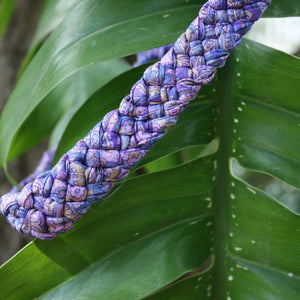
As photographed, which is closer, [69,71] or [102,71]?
[69,71]

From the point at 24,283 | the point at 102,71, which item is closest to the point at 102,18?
the point at 24,283

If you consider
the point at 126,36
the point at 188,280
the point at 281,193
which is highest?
the point at 126,36

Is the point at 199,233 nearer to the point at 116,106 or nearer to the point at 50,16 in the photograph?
the point at 116,106

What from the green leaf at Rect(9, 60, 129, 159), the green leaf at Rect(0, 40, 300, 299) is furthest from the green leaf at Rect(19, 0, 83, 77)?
the green leaf at Rect(0, 40, 300, 299)

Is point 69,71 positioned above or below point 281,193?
above

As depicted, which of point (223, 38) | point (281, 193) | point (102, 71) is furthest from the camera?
point (281, 193)

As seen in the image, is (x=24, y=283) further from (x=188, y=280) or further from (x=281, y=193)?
(x=281, y=193)

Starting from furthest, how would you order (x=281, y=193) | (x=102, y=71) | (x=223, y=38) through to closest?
(x=281, y=193) → (x=102, y=71) → (x=223, y=38)

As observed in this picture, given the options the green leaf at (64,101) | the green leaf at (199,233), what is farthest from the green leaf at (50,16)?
the green leaf at (199,233)
